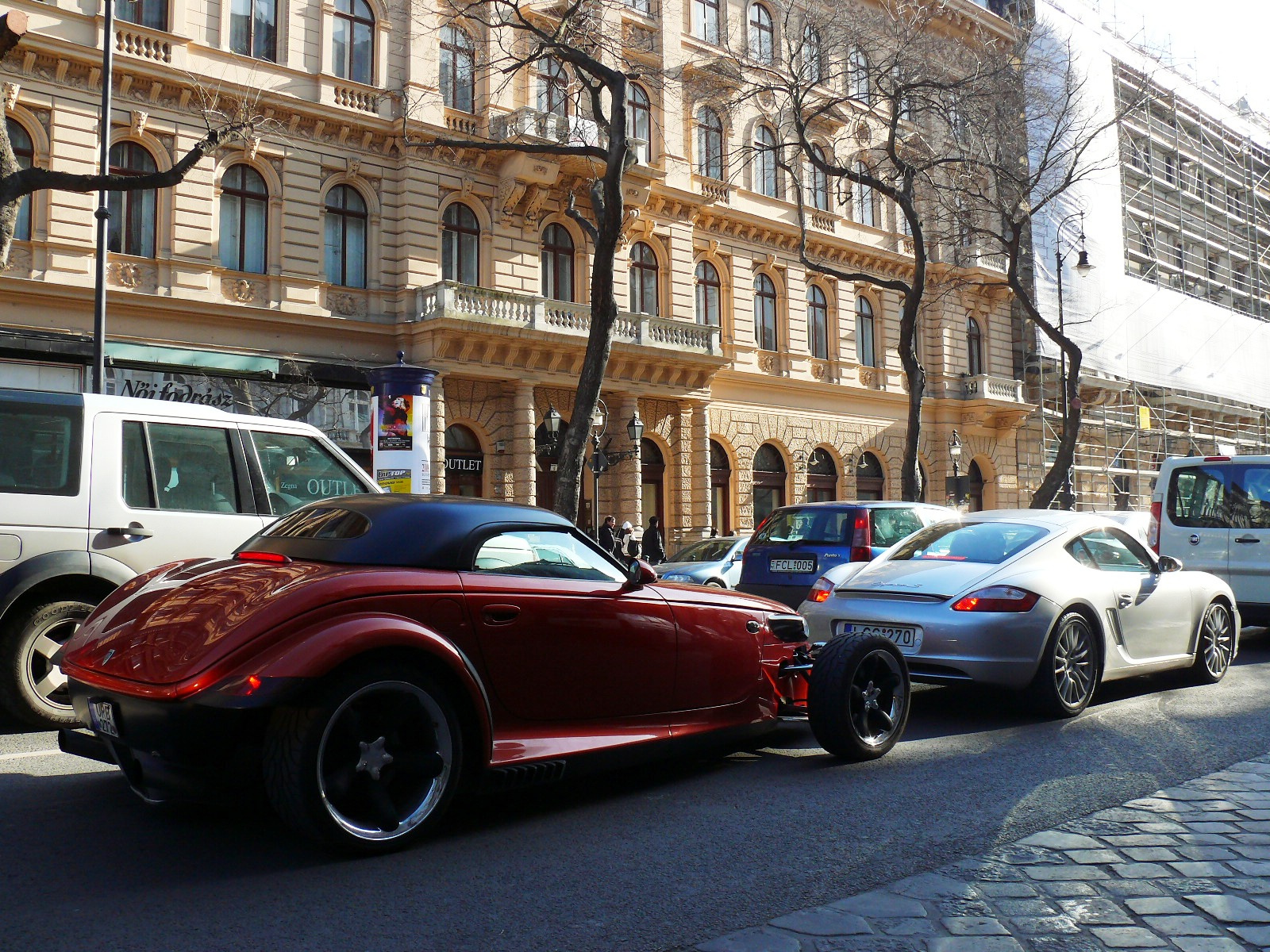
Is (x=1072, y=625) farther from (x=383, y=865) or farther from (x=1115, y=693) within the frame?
(x=383, y=865)

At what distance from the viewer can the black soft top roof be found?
Answer: 14.8 ft

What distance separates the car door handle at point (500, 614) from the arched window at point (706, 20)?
2979 cm

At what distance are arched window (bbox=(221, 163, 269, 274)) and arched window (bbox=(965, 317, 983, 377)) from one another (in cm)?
2515

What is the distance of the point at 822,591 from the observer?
832cm

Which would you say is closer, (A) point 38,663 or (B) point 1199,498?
(A) point 38,663

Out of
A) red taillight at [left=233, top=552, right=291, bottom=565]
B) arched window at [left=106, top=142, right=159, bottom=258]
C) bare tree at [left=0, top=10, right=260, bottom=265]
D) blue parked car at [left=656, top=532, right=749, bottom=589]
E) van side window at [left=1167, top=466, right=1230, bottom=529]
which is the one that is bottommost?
blue parked car at [left=656, top=532, right=749, bottom=589]

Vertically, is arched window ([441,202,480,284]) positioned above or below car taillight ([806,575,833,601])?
above

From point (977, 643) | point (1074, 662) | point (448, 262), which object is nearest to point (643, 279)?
point (448, 262)

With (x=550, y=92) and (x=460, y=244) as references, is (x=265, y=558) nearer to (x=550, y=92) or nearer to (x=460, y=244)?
(x=460, y=244)

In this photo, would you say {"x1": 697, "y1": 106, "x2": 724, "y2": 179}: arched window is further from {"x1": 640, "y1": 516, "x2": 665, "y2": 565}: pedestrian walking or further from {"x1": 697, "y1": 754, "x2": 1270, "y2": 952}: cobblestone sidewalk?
{"x1": 697, "y1": 754, "x2": 1270, "y2": 952}: cobblestone sidewalk

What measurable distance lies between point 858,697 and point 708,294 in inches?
1045

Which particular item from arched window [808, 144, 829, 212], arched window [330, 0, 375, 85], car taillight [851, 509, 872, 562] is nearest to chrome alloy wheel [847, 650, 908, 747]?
car taillight [851, 509, 872, 562]

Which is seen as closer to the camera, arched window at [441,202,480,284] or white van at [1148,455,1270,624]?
white van at [1148,455,1270,624]

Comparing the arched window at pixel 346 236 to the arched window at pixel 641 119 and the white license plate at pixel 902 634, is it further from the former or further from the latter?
the white license plate at pixel 902 634
